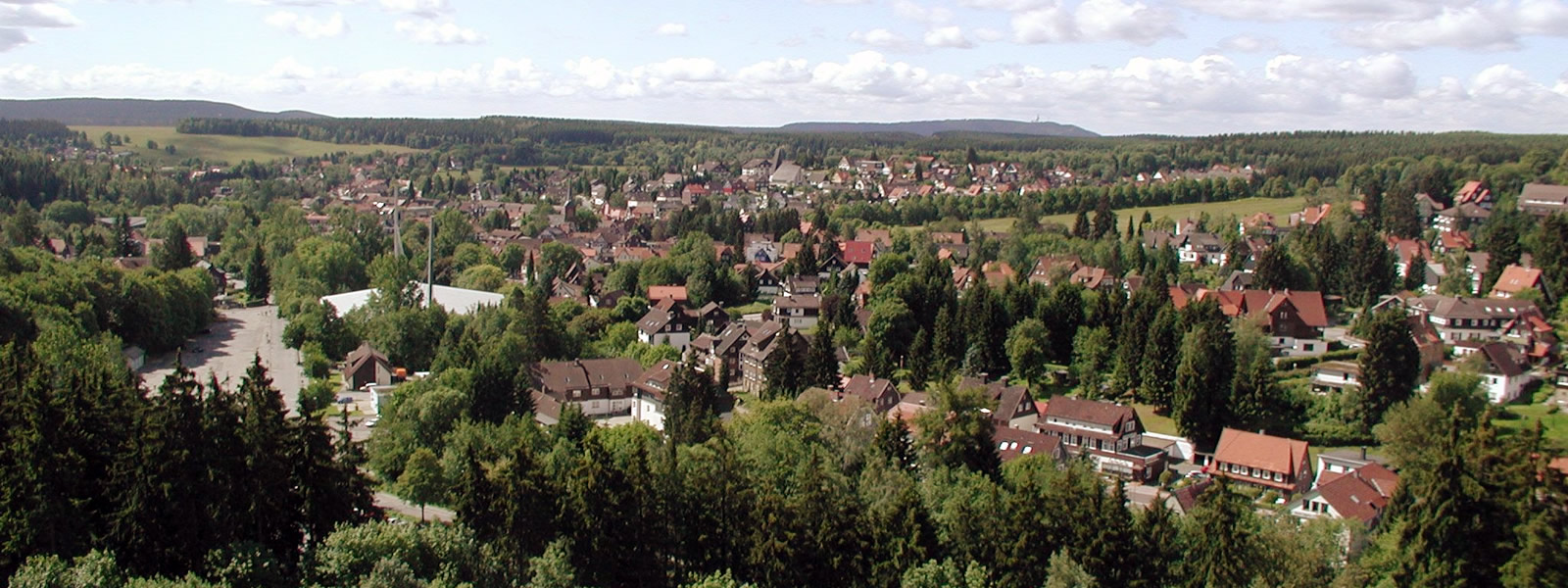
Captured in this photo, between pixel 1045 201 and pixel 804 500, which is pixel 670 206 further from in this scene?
pixel 804 500

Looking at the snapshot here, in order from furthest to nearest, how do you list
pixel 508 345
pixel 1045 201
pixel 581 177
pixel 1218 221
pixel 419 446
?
pixel 581 177 < pixel 1045 201 < pixel 1218 221 < pixel 508 345 < pixel 419 446

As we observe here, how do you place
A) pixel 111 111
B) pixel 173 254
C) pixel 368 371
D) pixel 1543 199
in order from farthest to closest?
pixel 111 111 → pixel 1543 199 → pixel 173 254 → pixel 368 371

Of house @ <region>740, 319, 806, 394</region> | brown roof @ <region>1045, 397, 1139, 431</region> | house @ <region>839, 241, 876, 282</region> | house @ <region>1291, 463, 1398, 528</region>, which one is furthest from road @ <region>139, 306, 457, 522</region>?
house @ <region>839, 241, 876, 282</region>

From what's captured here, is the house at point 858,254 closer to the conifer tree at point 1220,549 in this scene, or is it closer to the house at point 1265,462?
the house at point 1265,462

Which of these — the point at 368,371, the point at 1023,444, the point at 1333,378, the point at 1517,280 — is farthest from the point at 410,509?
the point at 1517,280

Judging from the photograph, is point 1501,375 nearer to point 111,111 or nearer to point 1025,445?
point 1025,445

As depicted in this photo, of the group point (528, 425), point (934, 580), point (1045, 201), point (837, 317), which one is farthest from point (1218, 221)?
point (934, 580)

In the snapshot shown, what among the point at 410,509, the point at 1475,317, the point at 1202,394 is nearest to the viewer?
the point at 410,509
